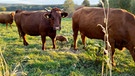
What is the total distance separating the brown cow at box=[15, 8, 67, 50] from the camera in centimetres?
899

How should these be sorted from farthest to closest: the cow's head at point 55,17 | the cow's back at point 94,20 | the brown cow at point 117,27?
1. the cow's head at point 55,17
2. the cow's back at point 94,20
3. the brown cow at point 117,27

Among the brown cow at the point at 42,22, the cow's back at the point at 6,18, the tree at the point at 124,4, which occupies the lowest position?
the tree at the point at 124,4

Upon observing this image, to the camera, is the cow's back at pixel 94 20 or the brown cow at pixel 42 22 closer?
the cow's back at pixel 94 20

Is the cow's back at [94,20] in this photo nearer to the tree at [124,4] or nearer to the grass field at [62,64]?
the grass field at [62,64]

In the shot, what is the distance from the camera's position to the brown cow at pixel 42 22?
899 cm

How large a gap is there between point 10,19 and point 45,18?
1767cm

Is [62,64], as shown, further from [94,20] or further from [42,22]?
[42,22]

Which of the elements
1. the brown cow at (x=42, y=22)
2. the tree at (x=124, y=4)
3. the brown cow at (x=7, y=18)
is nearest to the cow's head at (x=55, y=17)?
the brown cow at (x=42, y=22)

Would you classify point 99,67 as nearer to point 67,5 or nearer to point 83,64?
point 83,64

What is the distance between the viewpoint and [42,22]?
9539mm

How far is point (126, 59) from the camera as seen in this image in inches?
339

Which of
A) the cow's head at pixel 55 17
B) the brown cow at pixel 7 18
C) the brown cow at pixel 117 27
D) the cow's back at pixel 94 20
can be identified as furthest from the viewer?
the brown cow at pixel 7 18

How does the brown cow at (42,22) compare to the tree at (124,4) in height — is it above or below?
above

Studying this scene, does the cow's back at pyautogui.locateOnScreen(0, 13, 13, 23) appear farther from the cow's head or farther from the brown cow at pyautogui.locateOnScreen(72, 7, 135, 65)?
the brown cow at pyautogui.locateOnScreen(72, 7, 135, 65)
